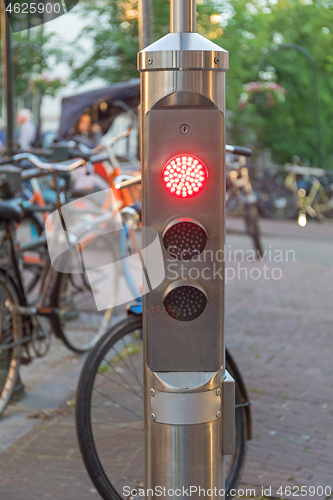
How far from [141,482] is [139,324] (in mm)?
780

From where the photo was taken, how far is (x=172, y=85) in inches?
69.1

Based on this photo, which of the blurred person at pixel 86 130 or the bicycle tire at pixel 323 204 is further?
the bicycle tire at pixel 323 204

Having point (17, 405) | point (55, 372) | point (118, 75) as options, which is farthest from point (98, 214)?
point (118, 75)

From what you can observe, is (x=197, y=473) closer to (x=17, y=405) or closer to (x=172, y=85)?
(x=172, y=85)

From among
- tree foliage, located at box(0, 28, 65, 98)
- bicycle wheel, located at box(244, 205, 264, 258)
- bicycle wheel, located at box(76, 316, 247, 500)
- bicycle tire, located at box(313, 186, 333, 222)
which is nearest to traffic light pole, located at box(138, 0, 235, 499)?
bicycle wheel, located at box(76, 316, 247, 500)

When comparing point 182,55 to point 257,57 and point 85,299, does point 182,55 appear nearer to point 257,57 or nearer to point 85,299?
point 85,299

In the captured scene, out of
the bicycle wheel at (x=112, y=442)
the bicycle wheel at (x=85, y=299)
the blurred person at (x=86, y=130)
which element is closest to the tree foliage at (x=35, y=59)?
the blurred person at (x=86, y=130)

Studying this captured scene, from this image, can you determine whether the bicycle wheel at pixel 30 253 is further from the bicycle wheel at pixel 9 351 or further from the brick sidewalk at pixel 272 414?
the brick sidewalk at pixel 272 414

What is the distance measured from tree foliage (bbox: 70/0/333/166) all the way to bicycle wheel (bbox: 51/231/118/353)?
855cm

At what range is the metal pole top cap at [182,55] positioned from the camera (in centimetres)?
175

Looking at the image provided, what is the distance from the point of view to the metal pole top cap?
5.74ft

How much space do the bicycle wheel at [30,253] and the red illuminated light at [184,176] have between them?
7.97ft

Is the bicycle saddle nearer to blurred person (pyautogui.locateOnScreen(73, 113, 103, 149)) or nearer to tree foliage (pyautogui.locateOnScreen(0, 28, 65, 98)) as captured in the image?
blurred person (pyautogui.locateOnScreen(73, 113, 103, 149))

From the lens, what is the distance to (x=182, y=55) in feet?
5.74
